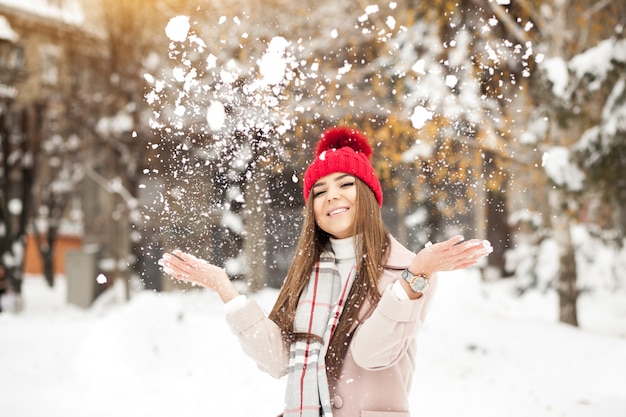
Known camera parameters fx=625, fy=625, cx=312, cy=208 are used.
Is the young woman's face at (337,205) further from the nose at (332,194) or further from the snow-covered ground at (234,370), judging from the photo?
the snow-covered ground at (234,370)

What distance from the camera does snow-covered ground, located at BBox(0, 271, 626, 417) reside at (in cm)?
591

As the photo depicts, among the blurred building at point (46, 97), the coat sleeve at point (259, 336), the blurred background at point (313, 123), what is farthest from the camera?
the blurred building at point (46, 97)

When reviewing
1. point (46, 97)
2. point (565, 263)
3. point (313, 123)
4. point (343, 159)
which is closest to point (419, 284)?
point (343, 159)

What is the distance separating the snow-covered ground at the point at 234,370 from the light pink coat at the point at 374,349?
2.69 meters

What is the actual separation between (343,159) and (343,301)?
2.09 feet

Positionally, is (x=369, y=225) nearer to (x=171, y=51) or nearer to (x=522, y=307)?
(x=171, y=51)

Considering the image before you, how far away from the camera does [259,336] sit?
2527 millimetres

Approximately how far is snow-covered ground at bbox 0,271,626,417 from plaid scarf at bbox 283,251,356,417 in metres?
2.67

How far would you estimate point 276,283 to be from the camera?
15.7 meters

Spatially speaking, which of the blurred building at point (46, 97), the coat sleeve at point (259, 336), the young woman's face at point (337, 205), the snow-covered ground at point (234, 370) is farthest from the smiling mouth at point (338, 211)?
the blurred building at point (46, 97)

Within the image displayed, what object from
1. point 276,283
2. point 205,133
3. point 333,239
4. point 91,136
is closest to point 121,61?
point 91,136

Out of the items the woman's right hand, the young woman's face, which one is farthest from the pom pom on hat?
the woman's right hand

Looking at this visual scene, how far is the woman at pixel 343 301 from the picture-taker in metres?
2.27

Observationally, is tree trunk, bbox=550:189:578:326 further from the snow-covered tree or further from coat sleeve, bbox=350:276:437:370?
coat sleeve, bbox=350:276:437:370
